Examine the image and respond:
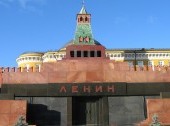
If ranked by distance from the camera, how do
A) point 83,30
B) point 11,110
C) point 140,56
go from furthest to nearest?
point 140,56
point 83,30
point 11,110

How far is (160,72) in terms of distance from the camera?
76.8ft

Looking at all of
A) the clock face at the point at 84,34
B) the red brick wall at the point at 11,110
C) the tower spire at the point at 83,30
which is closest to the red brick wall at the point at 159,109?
the red brick wall at the point at 11,110

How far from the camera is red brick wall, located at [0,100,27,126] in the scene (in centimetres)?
2033

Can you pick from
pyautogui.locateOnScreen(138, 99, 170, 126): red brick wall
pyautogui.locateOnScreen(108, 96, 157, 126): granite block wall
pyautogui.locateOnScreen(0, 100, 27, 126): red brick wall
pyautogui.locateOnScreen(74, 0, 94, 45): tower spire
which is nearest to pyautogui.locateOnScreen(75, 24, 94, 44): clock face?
pyautogui.locateOnScreen(74, 0, 94, 45): tower spire

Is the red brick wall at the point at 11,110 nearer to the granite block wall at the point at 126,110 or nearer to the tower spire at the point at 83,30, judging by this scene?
the granite block wall at the point at 126,110

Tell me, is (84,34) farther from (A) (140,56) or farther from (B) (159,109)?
(A) (140,56)

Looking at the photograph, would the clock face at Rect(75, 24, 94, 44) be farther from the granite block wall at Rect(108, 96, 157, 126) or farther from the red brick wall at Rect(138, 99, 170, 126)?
the red brick wall at Rect(138, 99, 170, 126)

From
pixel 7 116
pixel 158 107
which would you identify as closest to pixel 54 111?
pixel 7 116

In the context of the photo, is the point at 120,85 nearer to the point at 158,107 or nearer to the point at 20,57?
the point at 158,107

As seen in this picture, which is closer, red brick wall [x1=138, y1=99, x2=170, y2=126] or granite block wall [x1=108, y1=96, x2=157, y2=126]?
red brick wall [x1=138, y1=99, x2=170, y2=126]

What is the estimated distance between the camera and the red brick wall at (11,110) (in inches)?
800

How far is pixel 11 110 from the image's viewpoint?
20.5m

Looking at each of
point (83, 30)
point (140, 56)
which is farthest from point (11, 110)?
point (140, 56)

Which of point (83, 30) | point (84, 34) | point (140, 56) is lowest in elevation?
point (84, 34)
